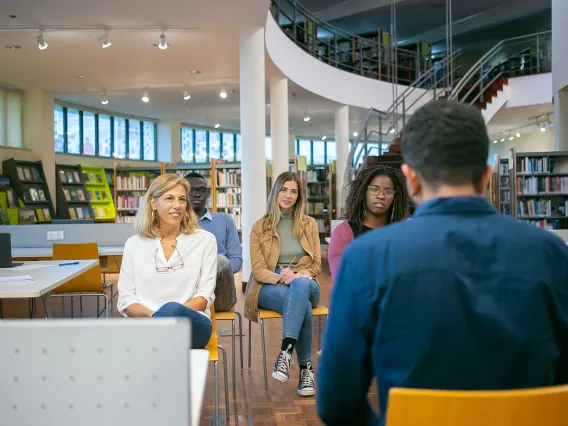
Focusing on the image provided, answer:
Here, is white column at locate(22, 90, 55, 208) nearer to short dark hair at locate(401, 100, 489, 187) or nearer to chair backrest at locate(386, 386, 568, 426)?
short dark hair at locate(401, 100, 489, 187)

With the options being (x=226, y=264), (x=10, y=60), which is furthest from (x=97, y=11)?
(x=226, y=264)

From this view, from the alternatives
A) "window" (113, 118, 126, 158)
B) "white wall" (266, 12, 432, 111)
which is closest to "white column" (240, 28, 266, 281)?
"white wall" (266, 12, 432, 111)

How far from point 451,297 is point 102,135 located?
1465 cm

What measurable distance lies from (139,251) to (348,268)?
1.82 meters

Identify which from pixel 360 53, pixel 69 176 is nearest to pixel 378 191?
pixel 69 176

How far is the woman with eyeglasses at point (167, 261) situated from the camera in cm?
270

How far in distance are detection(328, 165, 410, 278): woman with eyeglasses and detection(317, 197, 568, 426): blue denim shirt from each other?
2.11 metres

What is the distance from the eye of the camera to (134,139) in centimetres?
1569

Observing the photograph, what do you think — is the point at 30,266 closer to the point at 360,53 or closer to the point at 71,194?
the point at 71,194

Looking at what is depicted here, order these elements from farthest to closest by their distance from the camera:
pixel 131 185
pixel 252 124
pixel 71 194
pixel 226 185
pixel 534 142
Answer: pixel 534 142 → pixel 71 194 → pixel 131 185 → pixel 226 185 → pixel 252 124

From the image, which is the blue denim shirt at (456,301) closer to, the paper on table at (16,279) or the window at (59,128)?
the paper on table at (16,279)

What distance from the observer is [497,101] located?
43.8 ft

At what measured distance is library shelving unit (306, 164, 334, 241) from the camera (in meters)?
14.2

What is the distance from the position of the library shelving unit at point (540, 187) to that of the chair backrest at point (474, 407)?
346 inches
